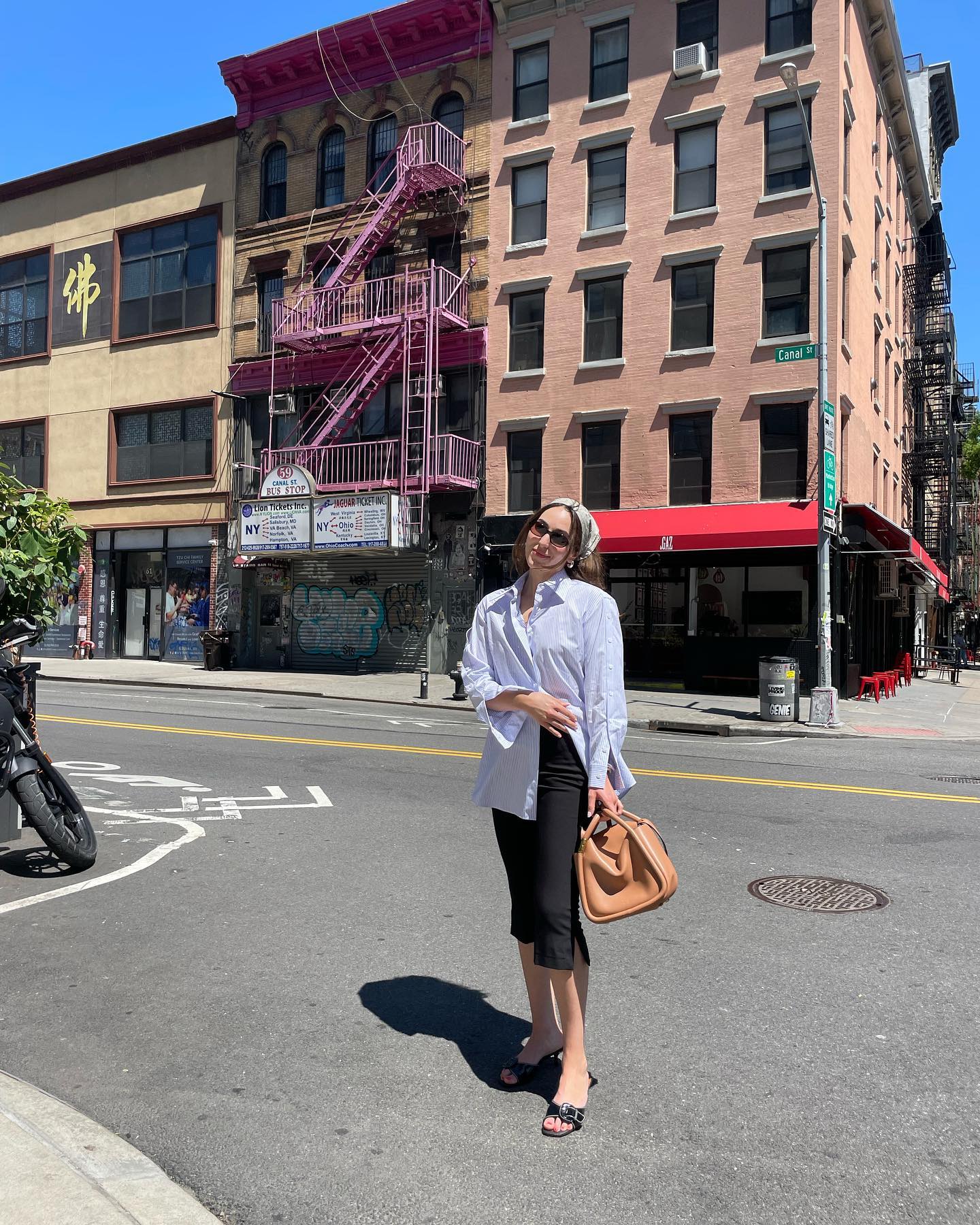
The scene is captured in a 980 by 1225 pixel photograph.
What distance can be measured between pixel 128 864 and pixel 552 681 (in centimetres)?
411

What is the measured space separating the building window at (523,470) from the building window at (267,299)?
818cm

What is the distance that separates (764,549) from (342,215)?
14737mm

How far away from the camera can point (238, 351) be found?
94.8 feet

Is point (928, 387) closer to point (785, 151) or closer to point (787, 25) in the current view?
point (785, 151)

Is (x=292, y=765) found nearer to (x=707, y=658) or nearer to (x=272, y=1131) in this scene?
(x=272, y=1131)

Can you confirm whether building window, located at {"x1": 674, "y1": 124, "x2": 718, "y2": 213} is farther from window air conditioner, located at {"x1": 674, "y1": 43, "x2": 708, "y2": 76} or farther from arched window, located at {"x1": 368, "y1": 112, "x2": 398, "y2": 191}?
arched window, located at {"x1": 368, "y1": 112, "x2": 398, "y2": 191}

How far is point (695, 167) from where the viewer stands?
76.4ft

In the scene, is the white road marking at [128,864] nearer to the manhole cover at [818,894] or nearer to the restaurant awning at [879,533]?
the manhole cover at [818,894]

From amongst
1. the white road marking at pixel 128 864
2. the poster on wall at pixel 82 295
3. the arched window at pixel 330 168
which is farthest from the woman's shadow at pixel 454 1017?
the poster on wall at pixel 82 295

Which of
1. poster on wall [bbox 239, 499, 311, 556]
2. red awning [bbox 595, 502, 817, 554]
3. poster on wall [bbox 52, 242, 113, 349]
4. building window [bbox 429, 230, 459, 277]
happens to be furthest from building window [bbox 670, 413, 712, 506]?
poster on wall [bbox 52, 242, 113, 349]

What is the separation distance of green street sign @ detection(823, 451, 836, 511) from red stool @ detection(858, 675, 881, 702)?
554 cm

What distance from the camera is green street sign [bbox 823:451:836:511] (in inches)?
669

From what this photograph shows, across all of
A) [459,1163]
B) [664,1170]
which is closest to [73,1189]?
[459,1163]

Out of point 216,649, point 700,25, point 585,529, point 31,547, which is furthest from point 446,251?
point 585,529
